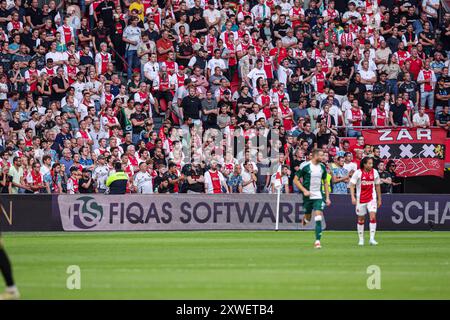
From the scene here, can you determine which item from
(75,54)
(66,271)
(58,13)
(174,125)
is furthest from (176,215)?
(66,271)

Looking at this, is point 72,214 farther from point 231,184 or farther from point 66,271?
point 66,271

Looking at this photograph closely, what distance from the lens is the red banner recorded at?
113ft

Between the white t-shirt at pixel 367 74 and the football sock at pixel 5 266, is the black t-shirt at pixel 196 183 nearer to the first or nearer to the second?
the white t-shirt at pixel 367 74

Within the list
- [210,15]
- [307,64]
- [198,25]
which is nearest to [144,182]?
[198,25]

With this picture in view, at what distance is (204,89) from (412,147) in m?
7.35

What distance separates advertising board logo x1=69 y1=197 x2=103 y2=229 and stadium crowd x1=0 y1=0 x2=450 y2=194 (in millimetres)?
806

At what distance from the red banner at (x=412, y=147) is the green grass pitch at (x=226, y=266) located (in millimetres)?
6113

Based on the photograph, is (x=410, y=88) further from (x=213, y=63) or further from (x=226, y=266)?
(x=226, y=266)

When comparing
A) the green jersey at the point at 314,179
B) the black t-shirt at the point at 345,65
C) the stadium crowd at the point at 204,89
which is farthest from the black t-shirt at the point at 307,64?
the green jersey at the point at 314,179

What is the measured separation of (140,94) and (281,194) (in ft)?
20.4

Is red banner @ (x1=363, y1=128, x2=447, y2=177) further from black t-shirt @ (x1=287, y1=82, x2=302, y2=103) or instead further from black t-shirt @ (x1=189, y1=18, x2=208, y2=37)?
black t-shirt @ (x1=189, y1=18, x2=208, y2=37)

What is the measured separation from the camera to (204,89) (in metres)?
35.5

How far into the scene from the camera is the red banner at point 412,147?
34438mm

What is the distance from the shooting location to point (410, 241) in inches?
1055
